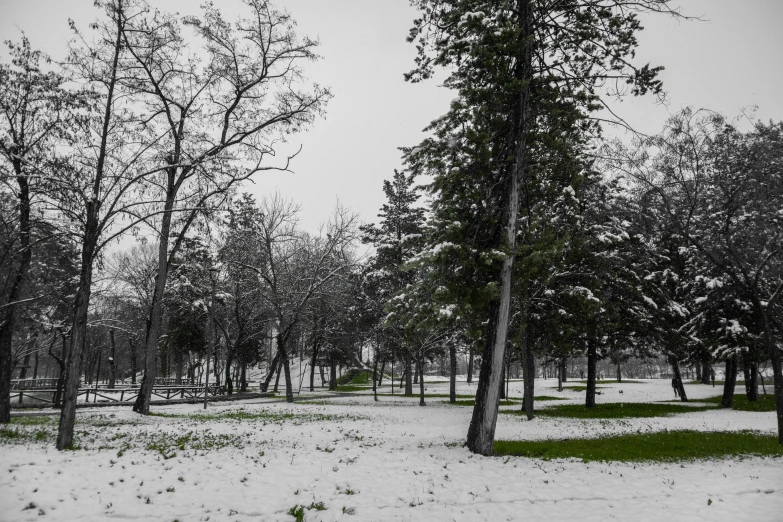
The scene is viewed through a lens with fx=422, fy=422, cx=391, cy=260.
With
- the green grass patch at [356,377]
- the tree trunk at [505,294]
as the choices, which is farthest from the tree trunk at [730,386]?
the green grass patch at [356,377]

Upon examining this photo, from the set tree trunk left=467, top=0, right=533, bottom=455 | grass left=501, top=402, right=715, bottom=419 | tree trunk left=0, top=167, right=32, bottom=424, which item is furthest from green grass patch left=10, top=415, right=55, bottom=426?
grass left=501, top=402, right=715, bottom=419

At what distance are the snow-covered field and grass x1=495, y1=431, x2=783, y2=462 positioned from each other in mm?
747

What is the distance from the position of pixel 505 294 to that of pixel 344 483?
204 inches

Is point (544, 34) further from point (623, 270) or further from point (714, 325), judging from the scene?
point (714, 325)

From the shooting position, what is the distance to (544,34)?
10258 millimetres

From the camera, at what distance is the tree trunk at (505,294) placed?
31.1 feet

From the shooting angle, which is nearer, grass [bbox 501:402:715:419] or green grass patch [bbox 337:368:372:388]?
grass [bbox 501:402:715:419]

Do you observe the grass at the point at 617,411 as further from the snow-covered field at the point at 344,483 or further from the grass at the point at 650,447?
the snow-covered field at the point at 344,483

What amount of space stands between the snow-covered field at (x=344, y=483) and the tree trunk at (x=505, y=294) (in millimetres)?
691

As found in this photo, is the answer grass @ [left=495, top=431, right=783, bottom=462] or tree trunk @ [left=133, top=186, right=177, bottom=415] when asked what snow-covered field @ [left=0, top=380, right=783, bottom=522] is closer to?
grass @ [left=495, top=431, right=783, bottom=462]

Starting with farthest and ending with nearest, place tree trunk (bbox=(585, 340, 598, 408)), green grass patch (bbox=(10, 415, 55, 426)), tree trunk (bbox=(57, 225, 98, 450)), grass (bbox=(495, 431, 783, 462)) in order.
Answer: tree trunk (bbox=(585, 340, 598, 408))
green grass patch (bbox=(10, 415, 55, 426))
grass (bbox=(495, 431, 783, 462))
tree trunk (bbox=(57, 225, 98, 450))

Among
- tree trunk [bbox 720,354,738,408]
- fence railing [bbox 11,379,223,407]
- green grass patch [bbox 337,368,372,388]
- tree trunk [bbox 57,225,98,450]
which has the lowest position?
Answer: green grass patch [bbox 337,368,372,388]

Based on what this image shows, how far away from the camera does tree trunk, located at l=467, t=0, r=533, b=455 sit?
9.49 metres

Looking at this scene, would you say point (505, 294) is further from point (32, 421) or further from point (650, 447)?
point (32, 421)
